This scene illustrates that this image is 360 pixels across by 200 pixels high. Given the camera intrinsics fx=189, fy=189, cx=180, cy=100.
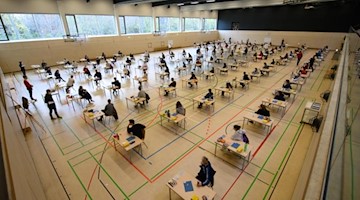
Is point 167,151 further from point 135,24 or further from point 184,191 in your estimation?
point 135,24

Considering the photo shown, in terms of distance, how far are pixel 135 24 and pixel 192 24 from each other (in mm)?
14794

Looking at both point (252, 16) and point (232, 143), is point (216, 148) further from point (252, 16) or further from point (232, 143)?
point (252, 16)

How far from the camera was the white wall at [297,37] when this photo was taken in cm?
3146

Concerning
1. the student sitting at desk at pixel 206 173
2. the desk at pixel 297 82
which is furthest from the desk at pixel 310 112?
the student sitting at desk at pixel 206 173

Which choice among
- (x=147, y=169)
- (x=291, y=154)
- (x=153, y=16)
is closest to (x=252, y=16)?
(x=153, y=16)

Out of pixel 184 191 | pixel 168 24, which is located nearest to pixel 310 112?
pixel 184 191

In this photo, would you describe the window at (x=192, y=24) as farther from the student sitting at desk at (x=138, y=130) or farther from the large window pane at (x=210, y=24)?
the student sitting at desk at (x=138, y=130)

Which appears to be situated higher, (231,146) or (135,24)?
(135,24)

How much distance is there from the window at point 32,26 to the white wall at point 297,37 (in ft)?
112

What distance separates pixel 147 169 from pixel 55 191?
3049 millimetres

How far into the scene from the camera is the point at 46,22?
22.1 m

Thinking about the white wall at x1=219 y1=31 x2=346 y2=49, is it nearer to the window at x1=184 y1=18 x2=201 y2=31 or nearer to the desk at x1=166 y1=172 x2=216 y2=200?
the window at x1=184 y1=18 x2=201 y2=31

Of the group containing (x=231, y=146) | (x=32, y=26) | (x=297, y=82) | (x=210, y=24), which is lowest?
(x=231, y=146)

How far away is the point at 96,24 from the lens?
85.8 feet
